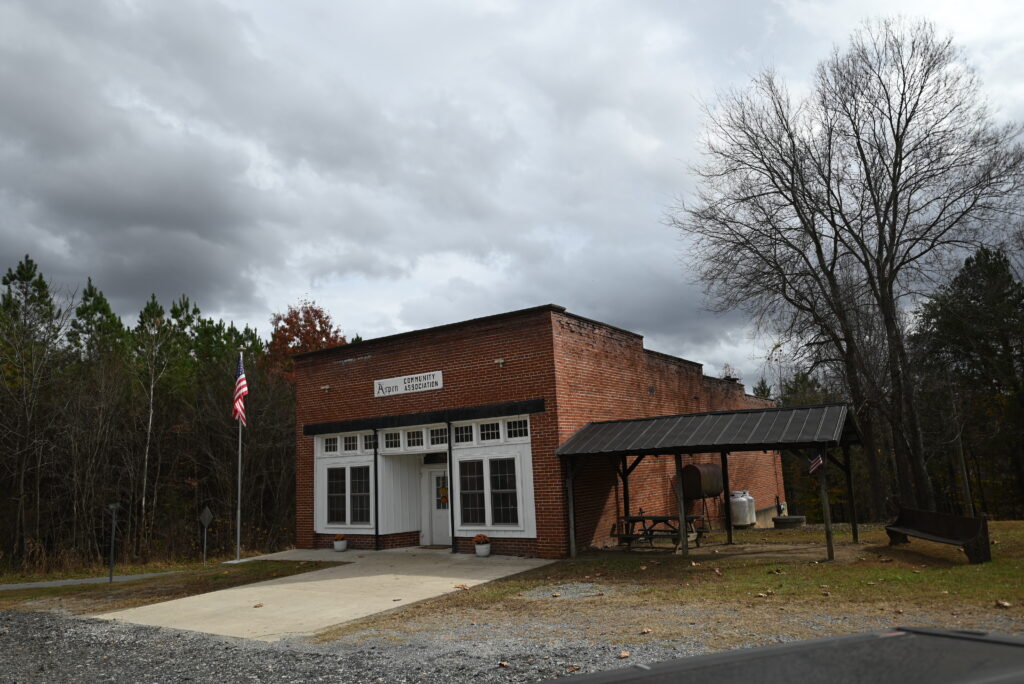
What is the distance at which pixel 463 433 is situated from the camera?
16531 mm

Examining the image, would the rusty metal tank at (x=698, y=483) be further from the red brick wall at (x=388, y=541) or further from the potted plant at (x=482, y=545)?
the red brick wall at (x=388, y=541)

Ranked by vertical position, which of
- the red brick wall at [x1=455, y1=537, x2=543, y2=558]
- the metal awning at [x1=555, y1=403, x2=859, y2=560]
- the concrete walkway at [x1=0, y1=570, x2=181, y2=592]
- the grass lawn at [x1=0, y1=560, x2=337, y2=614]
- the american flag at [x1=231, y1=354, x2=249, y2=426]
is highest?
the american flag at [x1=231, y1=354, x2=249, y2=426]

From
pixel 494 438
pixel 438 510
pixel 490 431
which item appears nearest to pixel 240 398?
pixel 438 510

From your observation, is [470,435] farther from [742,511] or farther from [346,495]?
[742,511]

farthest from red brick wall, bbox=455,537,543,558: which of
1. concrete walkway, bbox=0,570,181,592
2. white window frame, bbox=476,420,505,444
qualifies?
concrete walkway, bbox=0,570,181,592

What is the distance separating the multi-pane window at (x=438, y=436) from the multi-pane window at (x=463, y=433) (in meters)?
0.51

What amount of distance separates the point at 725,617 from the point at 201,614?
25.9ft

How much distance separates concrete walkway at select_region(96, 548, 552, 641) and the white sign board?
403 cm

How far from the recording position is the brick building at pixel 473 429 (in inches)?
603

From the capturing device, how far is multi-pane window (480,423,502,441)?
15984mm

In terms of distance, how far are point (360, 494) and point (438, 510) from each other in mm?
2118

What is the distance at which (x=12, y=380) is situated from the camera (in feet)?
76.0

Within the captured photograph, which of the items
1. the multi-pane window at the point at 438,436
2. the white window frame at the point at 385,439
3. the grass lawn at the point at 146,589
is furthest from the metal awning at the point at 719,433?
the grass lawn at the point at 146,589

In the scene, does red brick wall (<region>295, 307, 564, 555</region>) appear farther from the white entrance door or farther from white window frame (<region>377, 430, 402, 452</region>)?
the white entrance door
